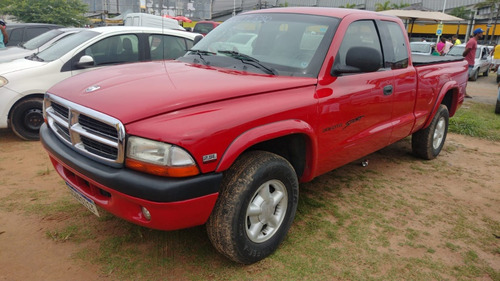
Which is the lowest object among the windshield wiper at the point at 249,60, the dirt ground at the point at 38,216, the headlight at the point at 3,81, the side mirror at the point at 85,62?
the dirt ground at the point at 38,216

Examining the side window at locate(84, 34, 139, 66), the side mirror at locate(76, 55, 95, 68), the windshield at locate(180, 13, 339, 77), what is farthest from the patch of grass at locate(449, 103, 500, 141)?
the side mirror at locate(76, 55, 95, 68)

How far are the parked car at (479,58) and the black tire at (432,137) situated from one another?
449 inches

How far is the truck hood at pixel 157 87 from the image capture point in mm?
2098

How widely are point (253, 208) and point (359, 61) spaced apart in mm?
1428

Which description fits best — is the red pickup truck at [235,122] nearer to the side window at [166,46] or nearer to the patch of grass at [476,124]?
the side window at [166,46]

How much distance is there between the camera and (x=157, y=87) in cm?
234

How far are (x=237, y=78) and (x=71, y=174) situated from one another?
137 centimetres

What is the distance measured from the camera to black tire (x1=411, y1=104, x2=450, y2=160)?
478 centimetres

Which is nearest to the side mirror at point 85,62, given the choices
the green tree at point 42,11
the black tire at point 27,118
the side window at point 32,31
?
the black tire at point 27,118

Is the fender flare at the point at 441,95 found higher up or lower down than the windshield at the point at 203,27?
lower down

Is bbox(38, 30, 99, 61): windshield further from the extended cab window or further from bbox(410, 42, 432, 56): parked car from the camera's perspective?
bbox(410, 42, 432, 56): parked car

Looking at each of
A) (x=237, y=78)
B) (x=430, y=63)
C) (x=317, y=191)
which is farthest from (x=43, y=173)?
(x=430, y=63)

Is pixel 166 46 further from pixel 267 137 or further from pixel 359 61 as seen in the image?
pixel 267 137

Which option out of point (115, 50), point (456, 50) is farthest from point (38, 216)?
point (456, 50)
